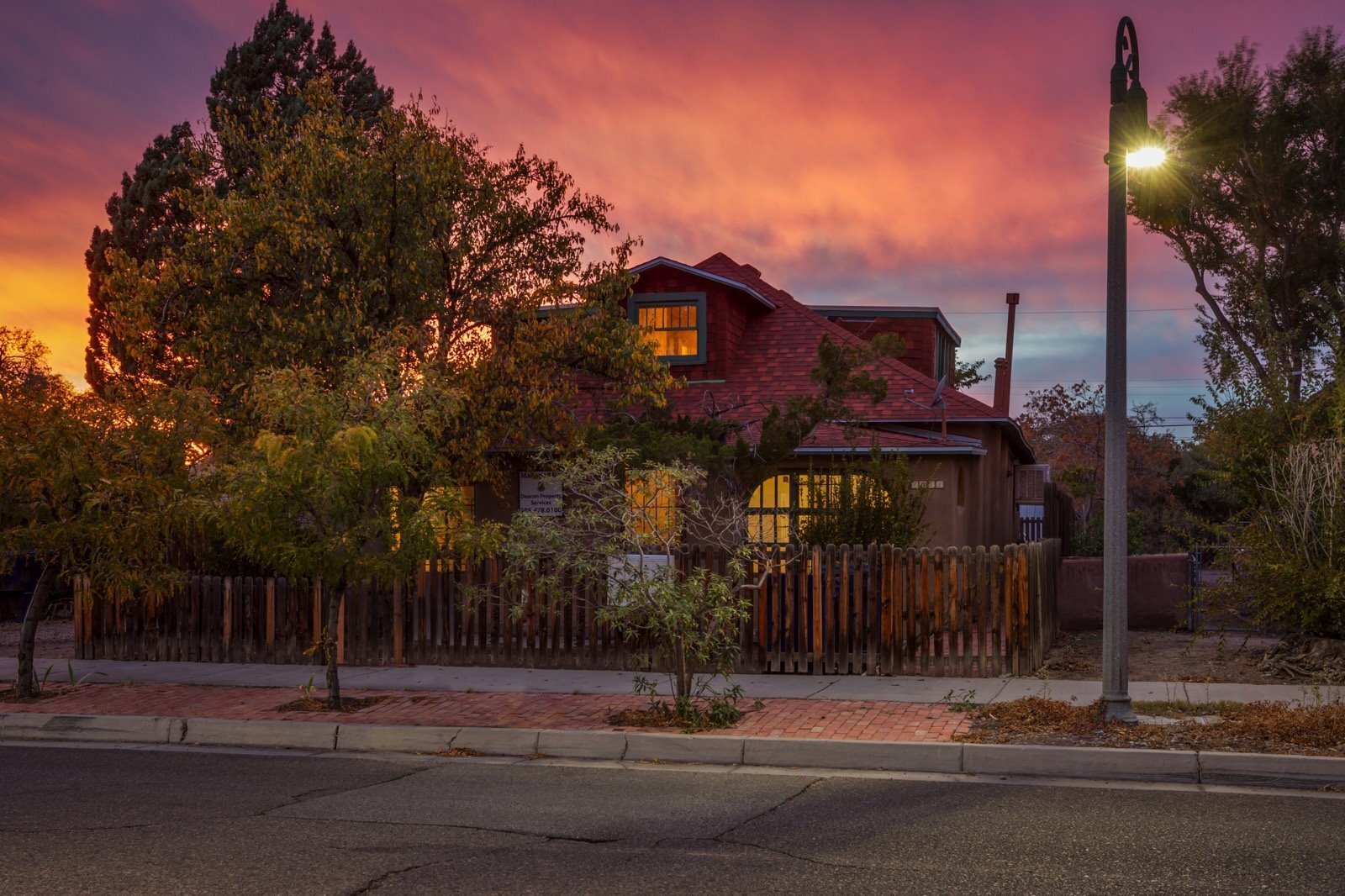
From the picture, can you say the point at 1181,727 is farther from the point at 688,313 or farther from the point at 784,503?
the point at 688,313

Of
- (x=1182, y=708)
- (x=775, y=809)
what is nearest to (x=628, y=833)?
(x=775, y=809)

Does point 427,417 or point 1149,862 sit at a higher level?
point 427,417

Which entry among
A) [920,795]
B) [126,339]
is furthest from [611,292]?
[920,795]

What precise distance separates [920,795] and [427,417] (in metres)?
6.61

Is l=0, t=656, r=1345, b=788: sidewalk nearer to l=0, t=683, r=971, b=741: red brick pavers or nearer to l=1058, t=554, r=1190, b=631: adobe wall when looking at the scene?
l=0, t=683, r=971, b=741: red brick pavers

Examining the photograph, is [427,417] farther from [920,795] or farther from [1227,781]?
[1227,781]

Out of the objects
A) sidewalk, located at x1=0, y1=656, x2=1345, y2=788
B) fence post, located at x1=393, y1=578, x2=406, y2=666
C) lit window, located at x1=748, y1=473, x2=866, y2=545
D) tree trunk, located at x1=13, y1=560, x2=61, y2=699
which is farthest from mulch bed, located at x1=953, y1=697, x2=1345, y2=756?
tree trunk, located at x1=13, y1=560, x2=61, y2=699

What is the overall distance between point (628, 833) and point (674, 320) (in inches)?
670

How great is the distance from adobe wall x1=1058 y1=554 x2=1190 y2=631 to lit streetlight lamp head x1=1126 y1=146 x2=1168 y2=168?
985cm

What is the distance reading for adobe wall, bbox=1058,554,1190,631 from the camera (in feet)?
61.3

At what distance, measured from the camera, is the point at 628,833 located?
7.35 meters

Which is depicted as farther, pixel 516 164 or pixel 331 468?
pixel 516 164

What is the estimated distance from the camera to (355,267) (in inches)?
733

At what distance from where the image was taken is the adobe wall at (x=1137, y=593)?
18688mm
